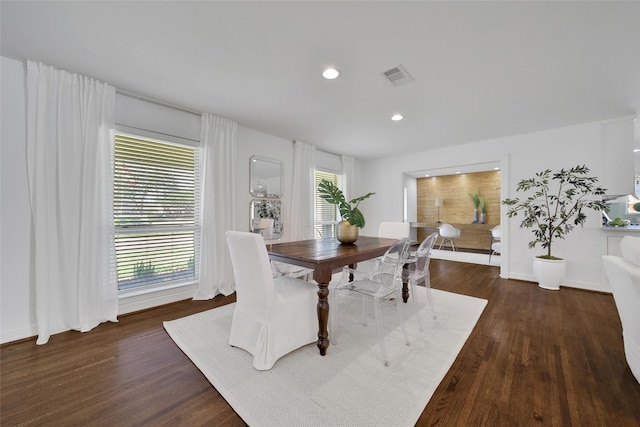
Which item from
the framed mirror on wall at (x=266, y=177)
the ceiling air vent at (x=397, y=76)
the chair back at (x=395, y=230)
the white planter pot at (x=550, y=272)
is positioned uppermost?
the ceiling air vent at (x=397, y=76)

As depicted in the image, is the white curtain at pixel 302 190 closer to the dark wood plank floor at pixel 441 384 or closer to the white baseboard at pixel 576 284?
the dark wood plank floor at pixel 441 384

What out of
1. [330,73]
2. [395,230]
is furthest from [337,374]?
[330,73]

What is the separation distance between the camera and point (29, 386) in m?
1.57

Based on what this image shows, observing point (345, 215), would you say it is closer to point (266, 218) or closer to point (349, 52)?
point (349, 52)

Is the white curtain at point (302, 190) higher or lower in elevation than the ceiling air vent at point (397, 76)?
lower

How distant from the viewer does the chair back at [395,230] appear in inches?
138

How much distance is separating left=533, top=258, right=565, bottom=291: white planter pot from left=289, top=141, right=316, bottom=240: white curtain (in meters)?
3.64

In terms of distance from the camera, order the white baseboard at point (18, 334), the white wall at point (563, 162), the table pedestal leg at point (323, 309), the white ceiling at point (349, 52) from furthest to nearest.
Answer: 1. the white wall at point (563, 162)
2. the white baseboard at point (18, 334)
3. the table pedestal leg at point (323, 309)
4. the white ceiling at point (349, 52)

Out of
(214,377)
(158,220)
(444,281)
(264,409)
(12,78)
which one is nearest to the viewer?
(264,409)

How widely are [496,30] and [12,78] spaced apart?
3.93 metres

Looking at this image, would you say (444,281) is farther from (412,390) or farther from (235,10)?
(235,10)

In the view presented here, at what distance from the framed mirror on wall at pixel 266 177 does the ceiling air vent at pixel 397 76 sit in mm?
2309

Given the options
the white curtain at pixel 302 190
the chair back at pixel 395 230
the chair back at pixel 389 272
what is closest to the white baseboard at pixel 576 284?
the chair back at pixel 395 230

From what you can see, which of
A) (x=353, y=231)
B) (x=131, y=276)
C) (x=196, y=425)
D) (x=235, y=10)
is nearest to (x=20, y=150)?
(x=131, y=276)
